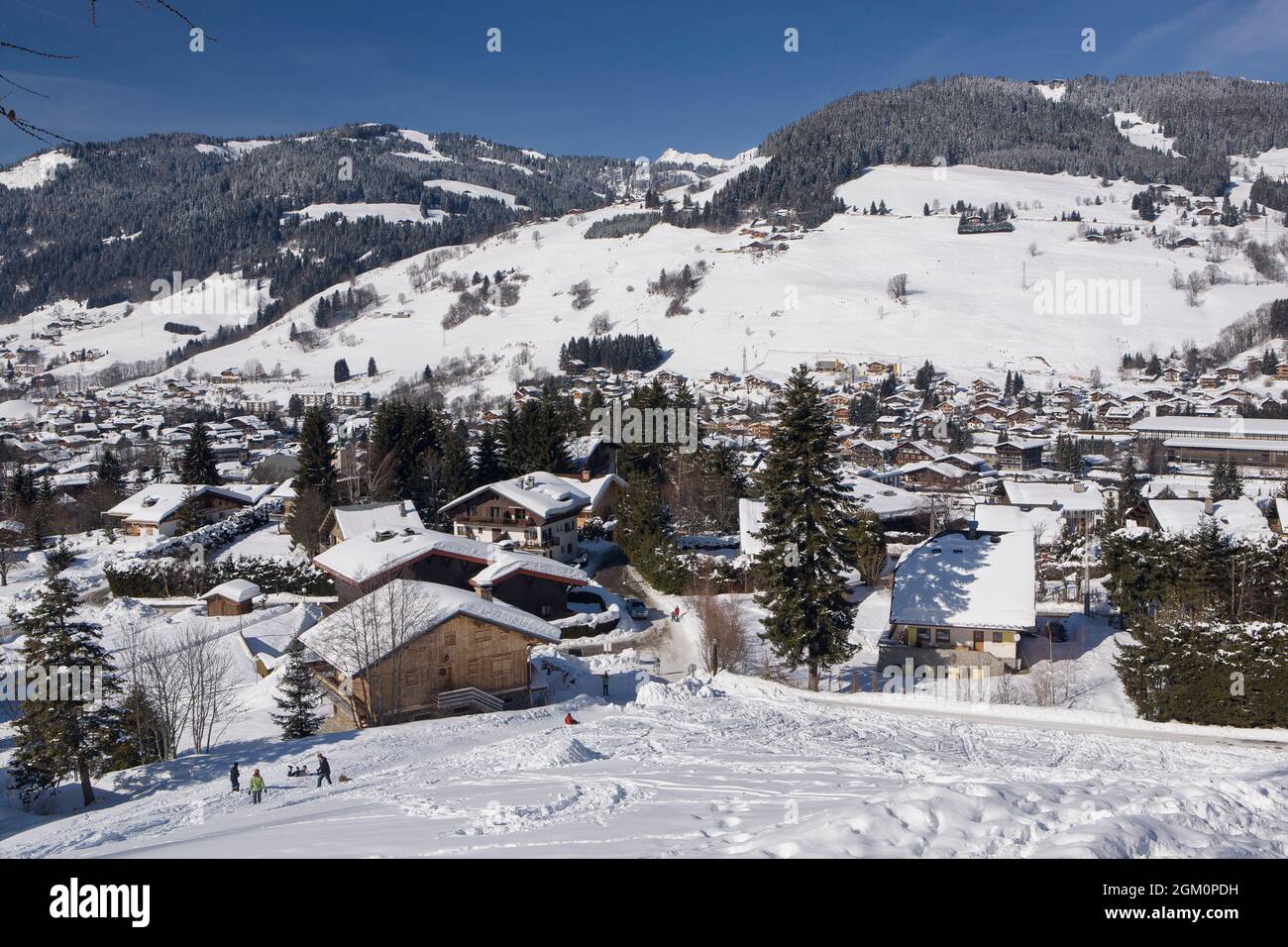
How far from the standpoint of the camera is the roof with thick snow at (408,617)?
73.7ft

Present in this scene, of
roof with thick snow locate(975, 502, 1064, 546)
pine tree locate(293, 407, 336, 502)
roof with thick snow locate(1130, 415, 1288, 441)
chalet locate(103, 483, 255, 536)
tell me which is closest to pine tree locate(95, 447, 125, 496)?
chalet locate(103, 483, 255, 536)

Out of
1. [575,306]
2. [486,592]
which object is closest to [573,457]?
[486,592]

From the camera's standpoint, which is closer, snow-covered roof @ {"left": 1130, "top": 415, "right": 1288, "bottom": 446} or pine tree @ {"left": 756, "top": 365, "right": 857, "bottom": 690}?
pine tree @ {"left": 756, "top": 365, "right": 857, "bottom": 690}

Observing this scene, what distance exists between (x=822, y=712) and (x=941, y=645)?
29.7ft

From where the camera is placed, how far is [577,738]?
16.0 metres

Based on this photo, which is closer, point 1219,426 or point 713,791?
point 713,791

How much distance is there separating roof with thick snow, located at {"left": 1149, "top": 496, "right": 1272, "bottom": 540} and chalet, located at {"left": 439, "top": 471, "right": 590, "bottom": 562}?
27957 mm

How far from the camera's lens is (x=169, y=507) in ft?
160

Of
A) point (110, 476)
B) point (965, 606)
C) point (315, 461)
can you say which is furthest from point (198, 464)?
point (965, 606)

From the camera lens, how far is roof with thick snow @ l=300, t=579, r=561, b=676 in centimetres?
2247

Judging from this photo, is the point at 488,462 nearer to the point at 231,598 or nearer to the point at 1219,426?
the point at 231,598

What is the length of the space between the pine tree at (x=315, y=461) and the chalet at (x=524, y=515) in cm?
793

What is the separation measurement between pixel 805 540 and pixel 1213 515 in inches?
1075
